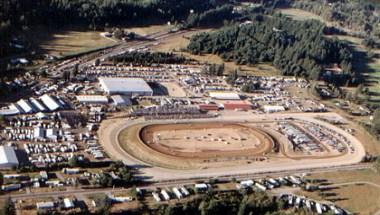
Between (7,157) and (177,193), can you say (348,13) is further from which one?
(7,157)

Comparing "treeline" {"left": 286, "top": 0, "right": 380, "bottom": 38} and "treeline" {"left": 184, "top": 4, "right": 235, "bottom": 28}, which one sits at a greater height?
"treeline" {"left": 286, "top": 0, "right": 380, "bottom": 38}

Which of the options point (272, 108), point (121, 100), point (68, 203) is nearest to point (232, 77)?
point (272, 108)

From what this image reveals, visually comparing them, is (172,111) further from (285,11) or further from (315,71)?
(285,11)

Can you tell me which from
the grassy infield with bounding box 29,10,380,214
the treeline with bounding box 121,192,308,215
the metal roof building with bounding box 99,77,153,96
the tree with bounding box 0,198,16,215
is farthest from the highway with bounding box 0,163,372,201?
the metal roof building with bounding box 99,77,153,96

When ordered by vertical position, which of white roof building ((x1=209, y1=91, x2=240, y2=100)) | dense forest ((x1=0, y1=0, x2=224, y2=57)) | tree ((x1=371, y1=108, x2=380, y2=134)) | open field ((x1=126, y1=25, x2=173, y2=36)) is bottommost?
tree ((x1=371, y1=108, x2=380, y2=134))

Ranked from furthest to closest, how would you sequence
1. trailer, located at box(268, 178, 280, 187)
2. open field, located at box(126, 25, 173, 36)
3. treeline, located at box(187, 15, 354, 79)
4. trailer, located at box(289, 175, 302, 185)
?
open field, located at box(126, 25, 173, 36)
treeline, located at box(187, 15, 354, 79)
trailer, located at box(289, 175, 302, 185)
trailer, located at box(268, 178, 280, 187)

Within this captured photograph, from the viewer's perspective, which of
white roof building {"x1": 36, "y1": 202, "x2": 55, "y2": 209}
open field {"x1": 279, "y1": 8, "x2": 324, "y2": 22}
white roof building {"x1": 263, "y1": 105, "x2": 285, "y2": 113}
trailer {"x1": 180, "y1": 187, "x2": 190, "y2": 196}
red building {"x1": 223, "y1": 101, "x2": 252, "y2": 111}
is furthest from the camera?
open field {"x1": 279, "y1": 8, "x2": 324, "y2": 22}

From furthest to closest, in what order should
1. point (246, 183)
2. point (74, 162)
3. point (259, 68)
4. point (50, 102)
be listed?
point (259, 68)
point (50, 102)
point (246, 183)
point (74, 162)

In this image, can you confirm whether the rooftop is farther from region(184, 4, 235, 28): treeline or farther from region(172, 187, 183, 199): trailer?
Result: region(184, 4, 235, 28): treeline
